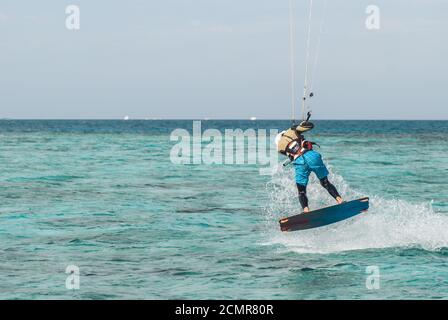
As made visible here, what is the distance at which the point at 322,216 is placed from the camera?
1772 cm

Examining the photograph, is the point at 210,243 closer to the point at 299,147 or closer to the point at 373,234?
the point at 299,147

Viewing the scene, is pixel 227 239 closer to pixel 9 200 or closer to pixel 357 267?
pixel 357 267

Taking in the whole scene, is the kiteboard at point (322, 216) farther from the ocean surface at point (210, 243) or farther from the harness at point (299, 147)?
the harness at point (299, 147)

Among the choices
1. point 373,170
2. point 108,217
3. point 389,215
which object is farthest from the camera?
point 373,170

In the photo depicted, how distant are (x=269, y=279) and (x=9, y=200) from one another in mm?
15197

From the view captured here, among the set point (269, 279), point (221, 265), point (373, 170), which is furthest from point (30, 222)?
point (373, 170)

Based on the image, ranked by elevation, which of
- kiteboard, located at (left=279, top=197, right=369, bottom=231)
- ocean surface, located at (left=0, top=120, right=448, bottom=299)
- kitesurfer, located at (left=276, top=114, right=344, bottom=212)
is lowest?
ocean surface, located at (left=0, top=120, right=448, bottom=299)

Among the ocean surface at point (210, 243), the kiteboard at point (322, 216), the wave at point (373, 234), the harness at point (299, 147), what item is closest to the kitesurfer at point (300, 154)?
the harness at point (299, 147)

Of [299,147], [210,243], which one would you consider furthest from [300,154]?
[210,243]

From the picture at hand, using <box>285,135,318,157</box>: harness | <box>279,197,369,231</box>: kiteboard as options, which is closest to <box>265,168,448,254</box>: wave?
<box>279,197,369,231</box>: kiteboard

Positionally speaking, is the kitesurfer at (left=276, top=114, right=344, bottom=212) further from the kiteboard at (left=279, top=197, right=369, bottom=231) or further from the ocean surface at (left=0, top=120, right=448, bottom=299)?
the ocean surface at (left=0, top=120, right=448, bottom=299)

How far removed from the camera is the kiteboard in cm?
1744

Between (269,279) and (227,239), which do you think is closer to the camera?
(269,279)

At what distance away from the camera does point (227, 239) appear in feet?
65.0
